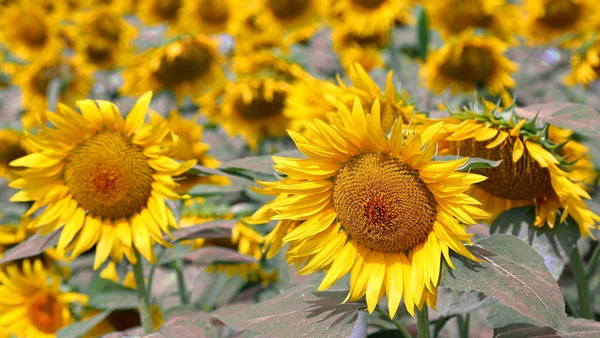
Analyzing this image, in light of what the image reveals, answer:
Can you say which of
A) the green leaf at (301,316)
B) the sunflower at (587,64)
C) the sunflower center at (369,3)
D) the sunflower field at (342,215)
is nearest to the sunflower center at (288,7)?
the sunflower center at (369,3)

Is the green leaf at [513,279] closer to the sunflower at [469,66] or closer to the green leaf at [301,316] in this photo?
the green leaf at [301,316]

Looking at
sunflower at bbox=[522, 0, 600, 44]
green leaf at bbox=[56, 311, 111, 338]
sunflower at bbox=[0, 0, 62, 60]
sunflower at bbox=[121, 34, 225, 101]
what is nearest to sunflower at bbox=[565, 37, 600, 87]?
sunflower at bbox=[522, 0, 600, 44]

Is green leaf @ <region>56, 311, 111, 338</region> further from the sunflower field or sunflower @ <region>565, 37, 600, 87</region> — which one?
sunflower @ <region>565, 37, 600, 87</region>

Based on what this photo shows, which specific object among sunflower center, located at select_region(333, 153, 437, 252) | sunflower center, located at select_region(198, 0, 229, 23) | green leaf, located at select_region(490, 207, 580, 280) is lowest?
green leaf, located at select_region(490, 207, 580, 280)

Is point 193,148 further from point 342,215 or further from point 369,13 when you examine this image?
point 369,13

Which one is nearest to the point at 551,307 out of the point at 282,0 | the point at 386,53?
the point at 386,53

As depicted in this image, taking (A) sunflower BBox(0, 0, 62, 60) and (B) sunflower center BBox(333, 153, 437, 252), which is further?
(A) sunflower BBox(0, 0, 62, 60)
